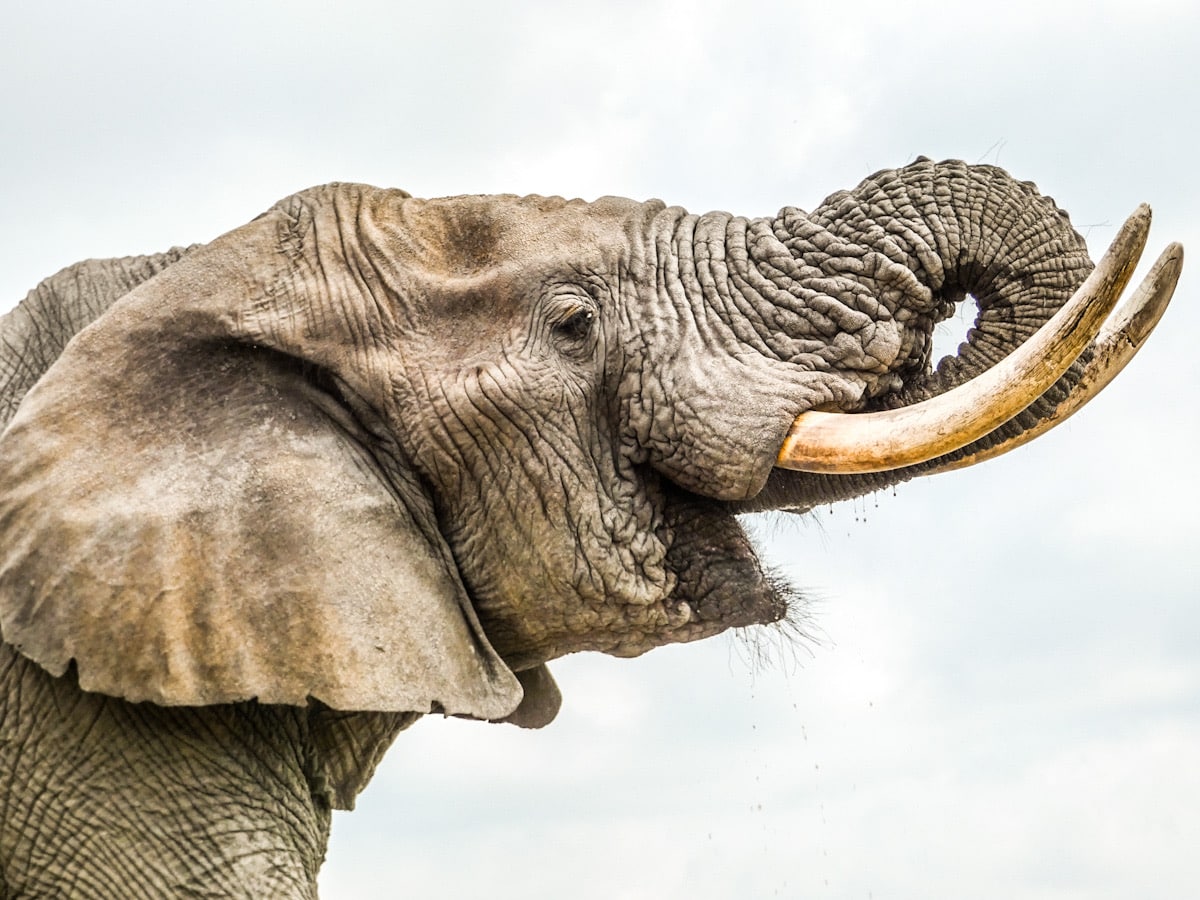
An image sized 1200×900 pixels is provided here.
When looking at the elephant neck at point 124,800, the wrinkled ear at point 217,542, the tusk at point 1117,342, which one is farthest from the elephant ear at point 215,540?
the tusk at point 1117,342

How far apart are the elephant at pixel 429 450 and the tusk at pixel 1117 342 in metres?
0.01

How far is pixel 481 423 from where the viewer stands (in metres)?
5.48

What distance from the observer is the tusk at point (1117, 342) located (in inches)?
207

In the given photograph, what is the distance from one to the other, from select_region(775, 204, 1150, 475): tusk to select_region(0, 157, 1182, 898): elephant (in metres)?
0.01

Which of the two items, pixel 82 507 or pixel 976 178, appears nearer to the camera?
pixel 82 507

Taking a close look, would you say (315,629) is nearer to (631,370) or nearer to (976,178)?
(631,370)

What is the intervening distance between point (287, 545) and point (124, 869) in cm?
106

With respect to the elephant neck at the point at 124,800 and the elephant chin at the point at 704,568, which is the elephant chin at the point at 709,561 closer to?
the elephant chin at the point at 704,568

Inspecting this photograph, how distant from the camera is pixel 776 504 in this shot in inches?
225

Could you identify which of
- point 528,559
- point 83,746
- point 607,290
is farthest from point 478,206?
point 83,746

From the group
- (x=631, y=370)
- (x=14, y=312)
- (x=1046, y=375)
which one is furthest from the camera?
(x=14, y=312)

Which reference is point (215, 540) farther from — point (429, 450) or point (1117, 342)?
point (1117, 342)

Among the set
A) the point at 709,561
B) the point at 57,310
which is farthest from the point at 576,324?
the point at 57,310

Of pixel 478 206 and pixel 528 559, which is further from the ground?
pixel 478 206
